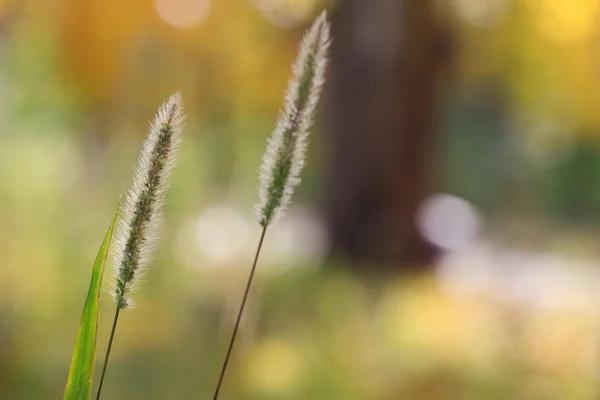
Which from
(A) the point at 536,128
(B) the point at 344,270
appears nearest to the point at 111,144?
(B) the point at 344,270

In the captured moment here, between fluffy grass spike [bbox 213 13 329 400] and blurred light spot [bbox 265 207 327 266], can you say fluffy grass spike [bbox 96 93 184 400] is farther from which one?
blurred light spot [bbox 265 207 327 266]

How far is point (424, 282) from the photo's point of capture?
95.9 inches

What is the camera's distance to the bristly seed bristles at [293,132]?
37cm

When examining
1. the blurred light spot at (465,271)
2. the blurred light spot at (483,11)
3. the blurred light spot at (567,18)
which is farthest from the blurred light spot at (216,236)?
the blurred light spot at (567,18)

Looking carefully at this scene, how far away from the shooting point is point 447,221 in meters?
3.56

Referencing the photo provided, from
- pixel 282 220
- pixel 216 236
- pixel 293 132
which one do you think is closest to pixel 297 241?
pixel 282 220

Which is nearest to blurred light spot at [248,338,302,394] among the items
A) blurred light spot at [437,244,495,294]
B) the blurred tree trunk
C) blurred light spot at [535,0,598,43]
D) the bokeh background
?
the bokeh background

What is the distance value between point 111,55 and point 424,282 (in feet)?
4.71

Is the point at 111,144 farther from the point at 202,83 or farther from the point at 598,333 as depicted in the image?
the point at 598,333

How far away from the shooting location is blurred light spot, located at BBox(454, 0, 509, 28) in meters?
2.84

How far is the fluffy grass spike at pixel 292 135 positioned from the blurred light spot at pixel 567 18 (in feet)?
9.11

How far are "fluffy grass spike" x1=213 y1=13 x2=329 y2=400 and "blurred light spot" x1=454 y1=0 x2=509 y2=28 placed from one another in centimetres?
262

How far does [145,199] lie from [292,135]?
96mm

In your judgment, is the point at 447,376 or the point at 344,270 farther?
the point at 344,270
